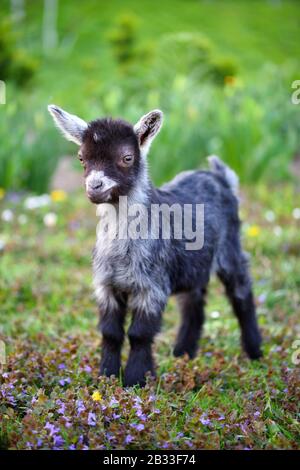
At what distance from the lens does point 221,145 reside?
9578 mm

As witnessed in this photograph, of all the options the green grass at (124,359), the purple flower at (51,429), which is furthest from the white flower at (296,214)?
the purple flower at (51,429)

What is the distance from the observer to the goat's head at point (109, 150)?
4008mm

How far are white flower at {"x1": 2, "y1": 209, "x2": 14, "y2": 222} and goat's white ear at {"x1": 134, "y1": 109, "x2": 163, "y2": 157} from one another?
3.85 meters

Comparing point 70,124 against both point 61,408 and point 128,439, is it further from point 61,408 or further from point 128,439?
point 128,439

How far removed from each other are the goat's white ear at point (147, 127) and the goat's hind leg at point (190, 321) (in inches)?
55.8

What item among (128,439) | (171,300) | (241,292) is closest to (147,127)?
(241,292)

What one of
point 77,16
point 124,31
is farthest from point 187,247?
point 77,16

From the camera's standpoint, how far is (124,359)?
5055 mm

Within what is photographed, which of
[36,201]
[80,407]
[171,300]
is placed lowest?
[80,407]

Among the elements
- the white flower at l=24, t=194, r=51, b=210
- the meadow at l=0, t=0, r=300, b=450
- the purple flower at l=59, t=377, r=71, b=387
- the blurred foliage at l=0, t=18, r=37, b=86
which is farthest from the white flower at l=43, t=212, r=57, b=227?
the blurred foliage at l=0, t=18, r=37, b=86

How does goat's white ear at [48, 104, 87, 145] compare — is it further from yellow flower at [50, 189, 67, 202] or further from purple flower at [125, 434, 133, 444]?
yellow flower at [50, 189, 67, 202]

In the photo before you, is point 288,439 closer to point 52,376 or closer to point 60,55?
point 52,376

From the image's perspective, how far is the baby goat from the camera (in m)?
4.07

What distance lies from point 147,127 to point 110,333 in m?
1.35
